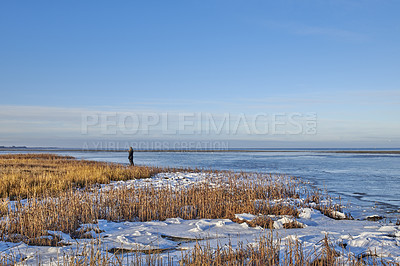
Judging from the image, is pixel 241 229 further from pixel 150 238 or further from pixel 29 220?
pixel 29 220

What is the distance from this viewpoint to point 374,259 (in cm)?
509

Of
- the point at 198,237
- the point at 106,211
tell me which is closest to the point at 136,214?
the point at 106,211

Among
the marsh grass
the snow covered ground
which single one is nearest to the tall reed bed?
the marsh grass

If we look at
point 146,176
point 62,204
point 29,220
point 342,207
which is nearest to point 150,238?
point 29,220

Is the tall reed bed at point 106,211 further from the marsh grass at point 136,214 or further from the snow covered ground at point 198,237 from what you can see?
the snow covered ground at point 198,237

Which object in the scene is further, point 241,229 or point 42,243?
point 241,229

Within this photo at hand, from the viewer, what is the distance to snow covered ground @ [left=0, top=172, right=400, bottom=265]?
5.74 m

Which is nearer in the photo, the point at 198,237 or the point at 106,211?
the point at 198,237

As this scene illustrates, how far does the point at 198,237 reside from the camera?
7.21 metres

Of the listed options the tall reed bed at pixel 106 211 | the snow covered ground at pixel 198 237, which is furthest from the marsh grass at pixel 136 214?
the snow covered ground at pixel 198 237

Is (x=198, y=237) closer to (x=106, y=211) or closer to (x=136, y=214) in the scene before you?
(x=136, y=214)

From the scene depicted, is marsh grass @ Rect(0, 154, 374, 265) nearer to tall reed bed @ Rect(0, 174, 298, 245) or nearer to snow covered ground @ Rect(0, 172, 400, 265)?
tall reed bed @ Rect(0, 174, 298, 245)

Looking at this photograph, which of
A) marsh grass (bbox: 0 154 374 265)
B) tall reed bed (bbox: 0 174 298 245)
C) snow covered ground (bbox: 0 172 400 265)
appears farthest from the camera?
tall reed bed (bbox: 0 174 298 245)

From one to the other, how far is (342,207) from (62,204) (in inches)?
369
